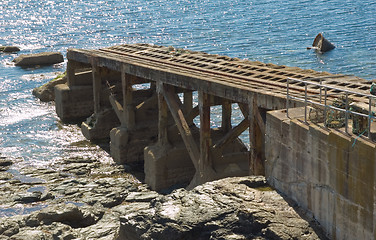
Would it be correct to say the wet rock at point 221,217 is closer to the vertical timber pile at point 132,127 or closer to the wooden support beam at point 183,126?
the wooden support beam at point 183,126

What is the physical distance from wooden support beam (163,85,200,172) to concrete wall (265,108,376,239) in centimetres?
684

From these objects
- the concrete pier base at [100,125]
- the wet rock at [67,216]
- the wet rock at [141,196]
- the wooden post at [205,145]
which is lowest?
the wet rock at [141,196]

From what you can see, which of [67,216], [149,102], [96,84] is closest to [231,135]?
[67,216]

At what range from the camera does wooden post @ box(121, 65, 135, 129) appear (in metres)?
27.1

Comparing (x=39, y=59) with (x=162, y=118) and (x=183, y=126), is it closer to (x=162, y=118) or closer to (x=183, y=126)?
(x=162, y=118)

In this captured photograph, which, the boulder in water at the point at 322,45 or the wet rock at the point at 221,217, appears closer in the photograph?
the wet rock at the point at 221,217

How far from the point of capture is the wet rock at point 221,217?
1377 centimetres

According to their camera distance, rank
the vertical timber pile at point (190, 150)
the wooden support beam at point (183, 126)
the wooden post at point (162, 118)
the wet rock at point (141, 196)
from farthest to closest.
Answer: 1. the wooden post at point (162, 118)
2. the wet rock at point (141, 196)
3. the wooden support beam at point (183, 126)
4. the vertical timber pile at point (190, 150)

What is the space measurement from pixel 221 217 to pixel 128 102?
13.9 meters

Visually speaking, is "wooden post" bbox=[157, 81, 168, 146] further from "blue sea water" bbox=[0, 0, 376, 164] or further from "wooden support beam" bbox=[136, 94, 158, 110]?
"blue sea water" bbox=[0, 0, 376, 164]

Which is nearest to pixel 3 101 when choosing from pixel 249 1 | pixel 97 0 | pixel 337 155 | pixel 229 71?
pixel 229 71

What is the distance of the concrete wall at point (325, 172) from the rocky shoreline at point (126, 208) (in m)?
0.44

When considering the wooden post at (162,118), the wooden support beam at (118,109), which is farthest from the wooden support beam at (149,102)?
the wooden post at (162,118)

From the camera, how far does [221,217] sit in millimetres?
14125
